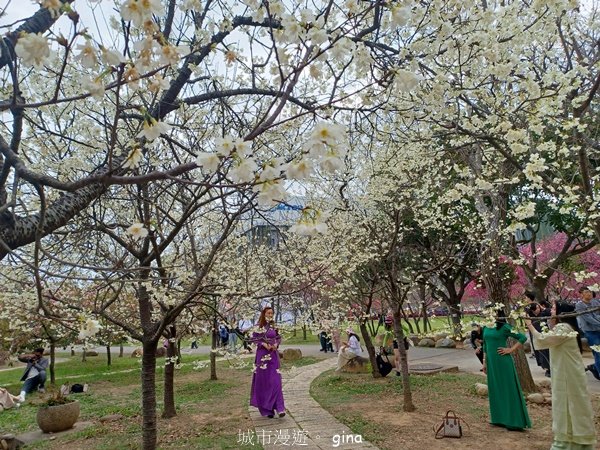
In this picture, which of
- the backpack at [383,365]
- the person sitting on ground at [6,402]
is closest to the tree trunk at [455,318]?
the backpack at [383,365]

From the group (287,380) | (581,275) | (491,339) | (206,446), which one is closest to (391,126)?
(581,275)

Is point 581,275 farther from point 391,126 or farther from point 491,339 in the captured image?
→ point 391,126

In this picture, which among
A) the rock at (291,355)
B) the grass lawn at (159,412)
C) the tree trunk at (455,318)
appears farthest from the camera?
the rock at (291,355)

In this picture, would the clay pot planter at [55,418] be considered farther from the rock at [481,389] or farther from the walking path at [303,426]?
the rock at [481,389]

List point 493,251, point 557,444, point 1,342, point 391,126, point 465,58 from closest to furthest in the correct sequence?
point 465,58 < point 557,444 < point 391,126 < point 493,251 < point 1,342

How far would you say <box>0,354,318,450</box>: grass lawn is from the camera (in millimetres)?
6203

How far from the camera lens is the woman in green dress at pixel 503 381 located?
566 centimetres

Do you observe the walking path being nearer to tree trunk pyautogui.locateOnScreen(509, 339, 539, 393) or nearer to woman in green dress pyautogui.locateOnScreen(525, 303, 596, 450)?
tree trunk pyautogui.locateOnScreen(509, 339, 539, 393)

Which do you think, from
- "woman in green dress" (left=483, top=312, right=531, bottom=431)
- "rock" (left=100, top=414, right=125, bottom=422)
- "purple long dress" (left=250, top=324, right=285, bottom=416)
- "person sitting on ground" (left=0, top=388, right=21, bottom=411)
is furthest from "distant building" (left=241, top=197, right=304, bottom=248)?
"person sitting on ground" (left=0, top=388, right=21, bottom=411)

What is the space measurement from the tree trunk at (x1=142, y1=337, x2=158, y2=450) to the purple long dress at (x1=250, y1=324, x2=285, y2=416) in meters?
1.93

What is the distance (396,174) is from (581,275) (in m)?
4.78

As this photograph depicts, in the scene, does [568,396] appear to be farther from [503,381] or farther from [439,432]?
[439,432]

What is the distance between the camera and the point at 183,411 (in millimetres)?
7887

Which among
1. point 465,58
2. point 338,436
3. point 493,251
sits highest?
point 465,58
